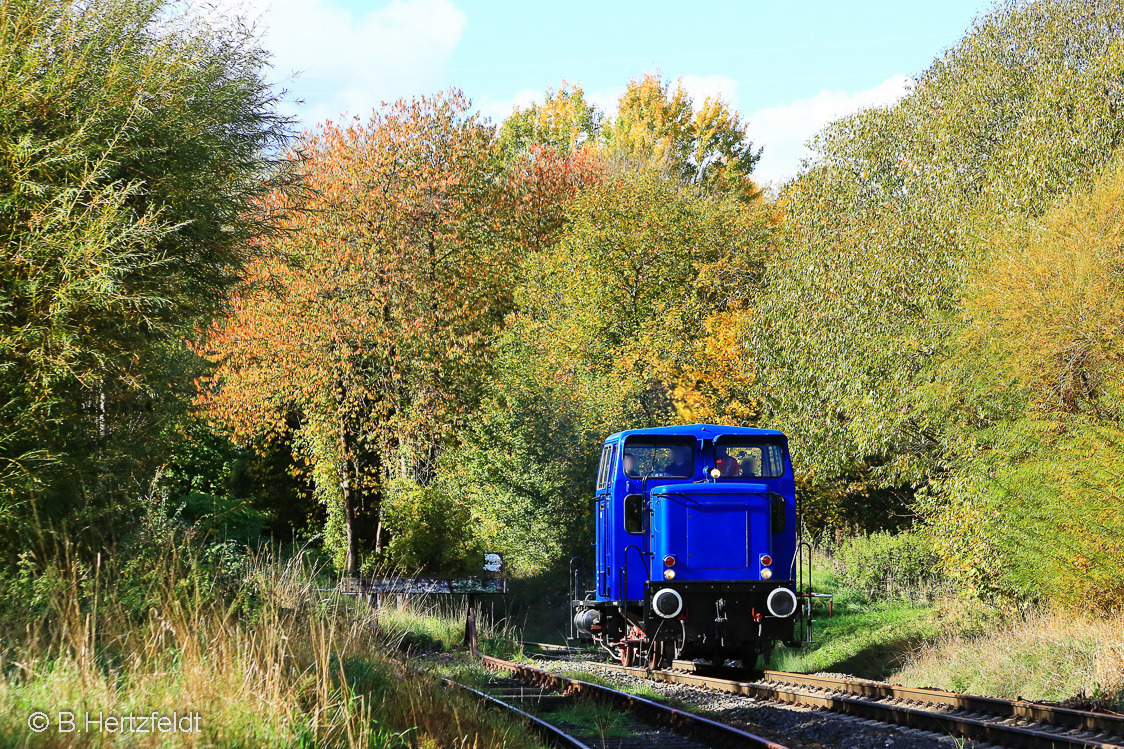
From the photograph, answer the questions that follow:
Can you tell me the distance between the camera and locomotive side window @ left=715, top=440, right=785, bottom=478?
13.1m

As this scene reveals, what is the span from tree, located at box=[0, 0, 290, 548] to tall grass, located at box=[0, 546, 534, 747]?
111 cm

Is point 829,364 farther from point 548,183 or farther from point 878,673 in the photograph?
point 548,183

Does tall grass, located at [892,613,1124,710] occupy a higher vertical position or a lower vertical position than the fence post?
higher

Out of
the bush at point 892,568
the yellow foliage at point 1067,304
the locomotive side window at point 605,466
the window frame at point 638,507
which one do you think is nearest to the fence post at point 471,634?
the locomotive side window at point 605,466

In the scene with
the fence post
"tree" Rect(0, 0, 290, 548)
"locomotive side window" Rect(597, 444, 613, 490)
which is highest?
"tree" Rect(0, 0, 290, 548)

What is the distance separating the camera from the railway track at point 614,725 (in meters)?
8.32

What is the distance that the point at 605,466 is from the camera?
14273 millimetres

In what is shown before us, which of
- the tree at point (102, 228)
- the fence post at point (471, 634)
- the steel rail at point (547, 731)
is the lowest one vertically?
the fence post at point (471, 634)

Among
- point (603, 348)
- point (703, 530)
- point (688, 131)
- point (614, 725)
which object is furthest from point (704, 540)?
point (688, 131)

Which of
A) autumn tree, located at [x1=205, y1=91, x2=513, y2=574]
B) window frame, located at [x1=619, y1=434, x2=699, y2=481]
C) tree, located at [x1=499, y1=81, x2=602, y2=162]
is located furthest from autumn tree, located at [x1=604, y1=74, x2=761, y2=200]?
window frame, located at [x1=619, y1=434, x2=699, y2=481]

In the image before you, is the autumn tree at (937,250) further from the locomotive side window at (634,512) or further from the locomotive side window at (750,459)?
the locomotive side window at (634,512)

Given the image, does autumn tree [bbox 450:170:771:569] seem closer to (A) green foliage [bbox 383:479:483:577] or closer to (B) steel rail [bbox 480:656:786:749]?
(A) green foliage [bbox 383:479:483:577]

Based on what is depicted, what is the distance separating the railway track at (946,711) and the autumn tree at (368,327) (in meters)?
15.8

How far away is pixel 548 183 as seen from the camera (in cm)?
3903
